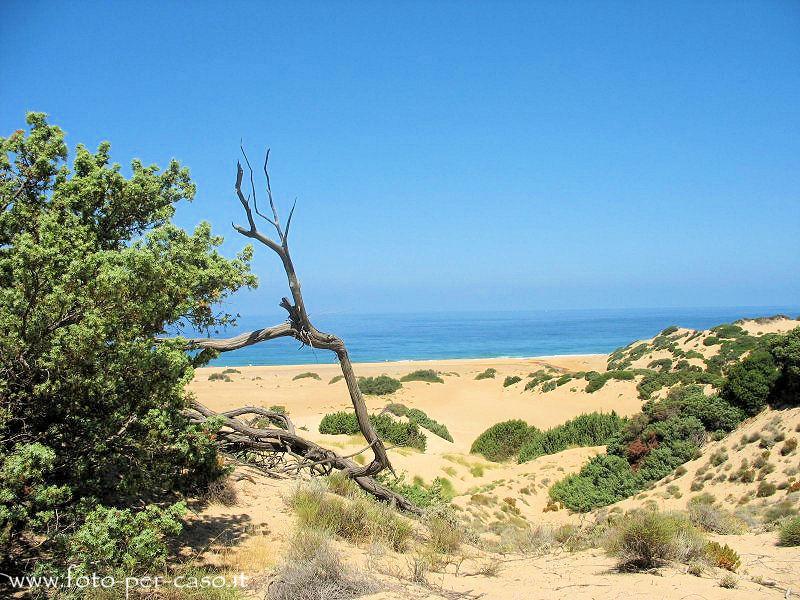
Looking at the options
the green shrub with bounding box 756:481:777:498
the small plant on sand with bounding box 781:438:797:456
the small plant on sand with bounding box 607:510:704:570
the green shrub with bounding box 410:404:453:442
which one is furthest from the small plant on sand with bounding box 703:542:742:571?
the green shrub with bounding box 410:404:453:442

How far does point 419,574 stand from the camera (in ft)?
19.4

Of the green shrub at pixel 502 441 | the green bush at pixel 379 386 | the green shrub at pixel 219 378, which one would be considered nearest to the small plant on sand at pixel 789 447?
the green shrub at pixel 502 441

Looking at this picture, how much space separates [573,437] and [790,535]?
548 inches

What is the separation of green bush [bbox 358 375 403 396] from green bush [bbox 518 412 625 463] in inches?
569

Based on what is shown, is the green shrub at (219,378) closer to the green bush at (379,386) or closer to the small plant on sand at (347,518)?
the green bush at (379,386)

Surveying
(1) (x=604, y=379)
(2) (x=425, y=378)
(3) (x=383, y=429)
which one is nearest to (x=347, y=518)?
(3) (x=383, y=429)

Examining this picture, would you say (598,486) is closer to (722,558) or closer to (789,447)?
(789,447)

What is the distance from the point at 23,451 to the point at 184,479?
1.48m

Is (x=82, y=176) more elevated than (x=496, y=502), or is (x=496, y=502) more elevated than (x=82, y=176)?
(x=82, y=176)

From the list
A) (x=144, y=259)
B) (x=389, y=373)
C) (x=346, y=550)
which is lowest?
(x=389, y=373)

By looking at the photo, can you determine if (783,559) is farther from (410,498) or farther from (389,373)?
(389,373)

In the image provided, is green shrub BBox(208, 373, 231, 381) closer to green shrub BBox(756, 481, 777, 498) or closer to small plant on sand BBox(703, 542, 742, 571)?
green shrub BBox(756, 481, 777, 498)

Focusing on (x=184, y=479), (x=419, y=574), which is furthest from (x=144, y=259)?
(x=419, y=574)

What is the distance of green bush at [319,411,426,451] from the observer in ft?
65.3
